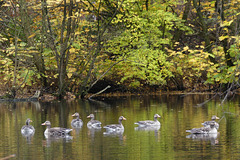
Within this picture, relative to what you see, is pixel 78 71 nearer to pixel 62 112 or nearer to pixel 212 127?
pixel 62 112

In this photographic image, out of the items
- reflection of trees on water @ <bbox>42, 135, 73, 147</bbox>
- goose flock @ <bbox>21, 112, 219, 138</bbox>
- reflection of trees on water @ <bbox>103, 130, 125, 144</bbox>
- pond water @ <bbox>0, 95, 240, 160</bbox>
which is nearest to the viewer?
pond water @ <bbox>0, 95, 240, 160</bbox>

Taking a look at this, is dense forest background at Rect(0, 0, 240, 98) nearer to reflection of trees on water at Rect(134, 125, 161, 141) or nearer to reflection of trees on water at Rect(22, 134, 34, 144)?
reflection of trees on water at Rect(134, 125, 161, 141)

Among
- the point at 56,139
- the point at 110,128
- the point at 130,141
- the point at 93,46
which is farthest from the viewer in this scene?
the point at 93,46

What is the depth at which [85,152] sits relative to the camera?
14.0 m

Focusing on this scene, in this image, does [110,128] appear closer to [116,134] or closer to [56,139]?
[116,134]

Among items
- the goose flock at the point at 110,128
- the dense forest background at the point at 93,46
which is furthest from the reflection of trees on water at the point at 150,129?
the dense forest background at the point at 93,46

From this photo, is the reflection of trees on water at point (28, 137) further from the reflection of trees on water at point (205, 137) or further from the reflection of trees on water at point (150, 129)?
the reflection of trees on water at point (205, 137)

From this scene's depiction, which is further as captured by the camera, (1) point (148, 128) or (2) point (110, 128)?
(1) point (148, 128)

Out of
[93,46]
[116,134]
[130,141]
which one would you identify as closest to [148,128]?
[116,134]

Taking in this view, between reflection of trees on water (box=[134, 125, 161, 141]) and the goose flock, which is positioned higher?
the goose flock

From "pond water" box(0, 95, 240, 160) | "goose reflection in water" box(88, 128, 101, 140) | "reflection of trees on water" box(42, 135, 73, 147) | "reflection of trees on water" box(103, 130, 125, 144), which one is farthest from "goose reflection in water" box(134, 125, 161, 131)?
"reflection of trees on water" box(42, 135, 73, 147)

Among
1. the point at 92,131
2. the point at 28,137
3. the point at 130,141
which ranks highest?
the point at 130,141

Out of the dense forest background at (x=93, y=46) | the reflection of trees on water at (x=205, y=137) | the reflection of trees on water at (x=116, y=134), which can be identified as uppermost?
the dense forest background at (x=93, y=46)

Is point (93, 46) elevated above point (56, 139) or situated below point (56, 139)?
above
